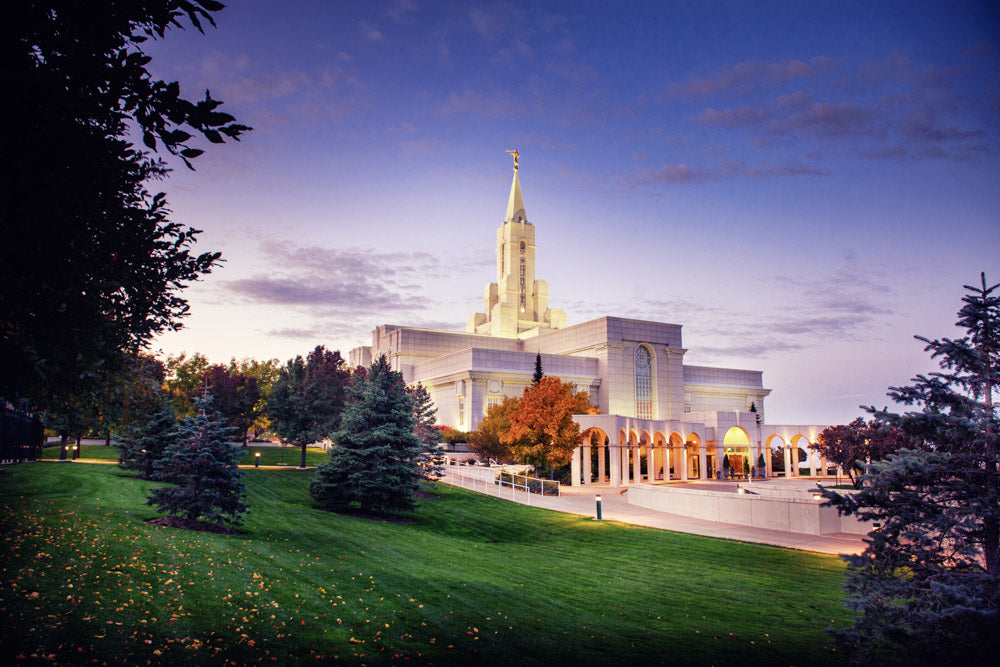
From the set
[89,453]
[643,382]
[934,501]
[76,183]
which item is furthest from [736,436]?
[76,183]

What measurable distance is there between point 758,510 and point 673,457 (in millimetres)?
32258

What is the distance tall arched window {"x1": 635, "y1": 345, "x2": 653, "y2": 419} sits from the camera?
8150 cm

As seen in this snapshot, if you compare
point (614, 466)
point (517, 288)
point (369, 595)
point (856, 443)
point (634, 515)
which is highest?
point (517, 288)

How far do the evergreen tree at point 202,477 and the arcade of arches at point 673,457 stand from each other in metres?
31.2

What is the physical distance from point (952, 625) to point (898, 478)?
164cm

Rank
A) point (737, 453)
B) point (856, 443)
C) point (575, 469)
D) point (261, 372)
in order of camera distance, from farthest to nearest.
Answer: point (261, 372) → point (737, 453) → point (856, 443) → point (575, 469)

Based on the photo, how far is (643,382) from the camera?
82750 millimetres

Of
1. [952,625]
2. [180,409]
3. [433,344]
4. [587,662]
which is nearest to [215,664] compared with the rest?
[587,662]

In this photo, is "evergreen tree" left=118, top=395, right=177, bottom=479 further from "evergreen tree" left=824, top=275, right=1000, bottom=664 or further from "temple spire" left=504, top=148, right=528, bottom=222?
"temple spire" left=504, top=148, right=528, bottom=222

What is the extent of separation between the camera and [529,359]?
80.8m

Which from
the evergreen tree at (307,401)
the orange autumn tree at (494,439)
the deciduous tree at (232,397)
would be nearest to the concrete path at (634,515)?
the orange autumn tree at (494,439)

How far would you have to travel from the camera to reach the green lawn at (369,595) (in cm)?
852

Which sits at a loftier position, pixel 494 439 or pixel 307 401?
pixel 307 401

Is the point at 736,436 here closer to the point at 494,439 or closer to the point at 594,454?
the point at 594,454
